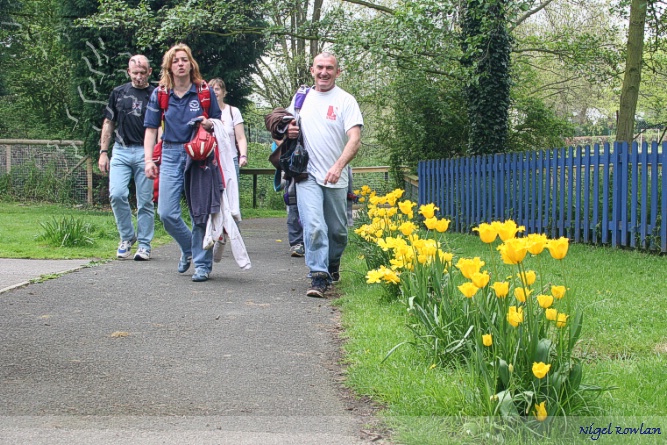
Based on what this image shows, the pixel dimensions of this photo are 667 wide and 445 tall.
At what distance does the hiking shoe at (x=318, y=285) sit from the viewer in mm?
6426

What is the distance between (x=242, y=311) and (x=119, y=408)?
7.80ft

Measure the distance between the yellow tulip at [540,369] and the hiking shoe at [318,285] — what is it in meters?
3.64

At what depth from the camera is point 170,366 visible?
4145 mm

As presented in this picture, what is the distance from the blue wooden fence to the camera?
10.0 metres

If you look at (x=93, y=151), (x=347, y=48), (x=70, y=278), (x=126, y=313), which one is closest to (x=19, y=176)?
(x=93, y=151)

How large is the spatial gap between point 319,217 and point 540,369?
3.86 meters

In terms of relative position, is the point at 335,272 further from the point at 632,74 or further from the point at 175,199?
the point at 632,74

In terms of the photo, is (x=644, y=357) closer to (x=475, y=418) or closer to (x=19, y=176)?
(x=475, y=418)

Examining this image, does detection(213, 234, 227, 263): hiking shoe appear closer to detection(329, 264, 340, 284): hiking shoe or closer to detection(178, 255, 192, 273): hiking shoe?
detection(178, 255, 192, 273): hiking shoe

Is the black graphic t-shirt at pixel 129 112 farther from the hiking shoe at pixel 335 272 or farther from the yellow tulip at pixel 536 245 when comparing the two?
the yellow tulip at pixel 536 245

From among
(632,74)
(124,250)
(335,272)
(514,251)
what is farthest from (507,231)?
(632,74)

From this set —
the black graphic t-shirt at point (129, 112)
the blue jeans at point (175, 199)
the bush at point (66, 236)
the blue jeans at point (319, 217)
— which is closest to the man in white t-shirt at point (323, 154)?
the blue jeans at point (319, 217)

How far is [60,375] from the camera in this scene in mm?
3943

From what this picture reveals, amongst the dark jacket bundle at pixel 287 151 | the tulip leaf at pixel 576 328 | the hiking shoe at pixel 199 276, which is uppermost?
the dark jacket bundle at pixel 287 151
